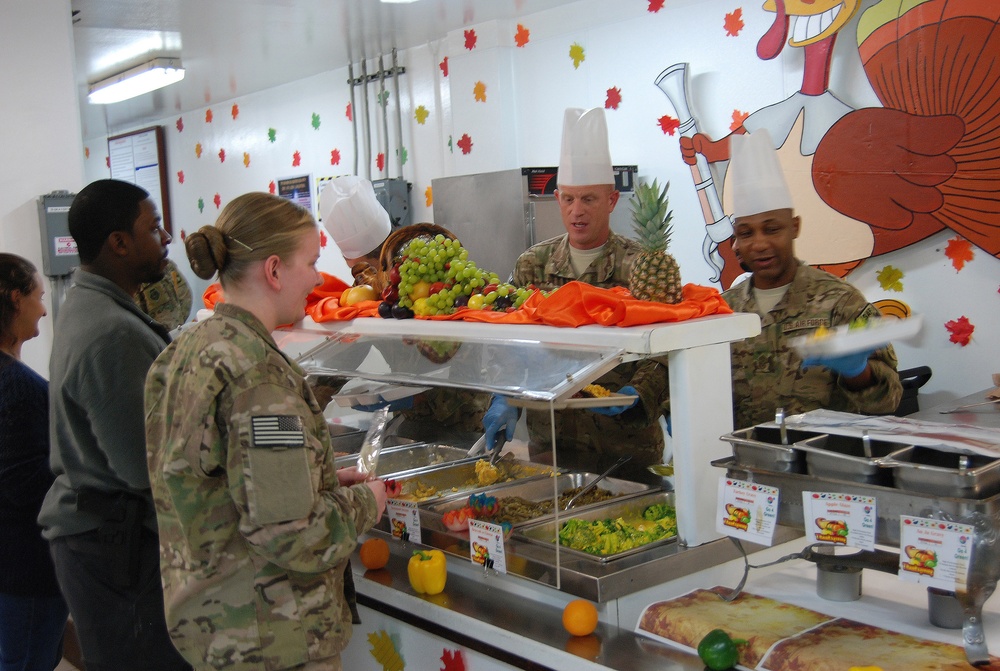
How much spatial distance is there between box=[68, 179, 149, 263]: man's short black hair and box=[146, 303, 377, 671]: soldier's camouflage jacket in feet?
2.46

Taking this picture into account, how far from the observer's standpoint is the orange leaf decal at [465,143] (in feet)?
22.8

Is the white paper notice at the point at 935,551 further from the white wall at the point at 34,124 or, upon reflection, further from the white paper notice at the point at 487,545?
the white wall at the point at 34,124

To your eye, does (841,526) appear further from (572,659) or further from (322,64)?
(322,64)

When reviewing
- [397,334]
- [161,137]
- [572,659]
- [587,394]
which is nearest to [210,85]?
[161,137]

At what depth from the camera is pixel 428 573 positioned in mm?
2344

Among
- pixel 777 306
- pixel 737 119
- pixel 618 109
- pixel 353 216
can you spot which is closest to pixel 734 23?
pixel 737 119

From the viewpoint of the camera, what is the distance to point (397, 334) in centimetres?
275

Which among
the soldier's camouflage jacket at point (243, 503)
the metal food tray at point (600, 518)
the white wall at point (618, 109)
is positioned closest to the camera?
the soldier's camouflage jacket at point (243, 503)

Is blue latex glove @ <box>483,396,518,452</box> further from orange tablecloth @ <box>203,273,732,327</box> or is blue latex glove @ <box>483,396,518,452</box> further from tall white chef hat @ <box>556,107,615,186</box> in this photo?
tall white chef hat @ <box>556,107,615,186</box>

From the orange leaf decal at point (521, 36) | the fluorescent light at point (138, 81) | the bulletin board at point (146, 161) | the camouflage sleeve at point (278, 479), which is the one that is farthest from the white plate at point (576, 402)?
the bulletin board at point (146, 161)

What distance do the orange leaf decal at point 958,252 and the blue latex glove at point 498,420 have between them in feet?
8.44

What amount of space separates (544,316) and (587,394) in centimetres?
23

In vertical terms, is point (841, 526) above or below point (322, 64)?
below

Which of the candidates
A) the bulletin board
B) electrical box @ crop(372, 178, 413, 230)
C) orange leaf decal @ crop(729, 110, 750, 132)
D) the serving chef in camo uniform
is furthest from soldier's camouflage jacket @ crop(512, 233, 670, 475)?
the bulletin board
